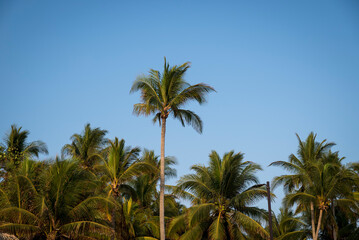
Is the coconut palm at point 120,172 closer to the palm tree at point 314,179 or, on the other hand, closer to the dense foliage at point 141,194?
the dense foliage at point 141,194

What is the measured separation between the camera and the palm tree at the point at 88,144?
109 ft

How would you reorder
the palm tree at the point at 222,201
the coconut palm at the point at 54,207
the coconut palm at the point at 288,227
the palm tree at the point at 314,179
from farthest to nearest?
the coconut palm at the point at 288,227 < the palm tree at the point at 314,179 < the palm tree at the point at 222,201 < the coconut palm at the point at 54,207

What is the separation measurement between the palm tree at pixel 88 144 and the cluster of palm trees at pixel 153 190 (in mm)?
82

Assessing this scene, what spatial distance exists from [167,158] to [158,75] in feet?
49.8

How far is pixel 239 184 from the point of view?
26.4m

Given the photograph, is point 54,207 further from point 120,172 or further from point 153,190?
point 153,190

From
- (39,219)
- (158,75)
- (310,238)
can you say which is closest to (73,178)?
(39,219)

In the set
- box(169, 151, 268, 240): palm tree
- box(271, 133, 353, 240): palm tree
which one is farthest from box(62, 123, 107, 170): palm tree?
box(271, 133, 353, 240): palm tree

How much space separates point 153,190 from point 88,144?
259 inches

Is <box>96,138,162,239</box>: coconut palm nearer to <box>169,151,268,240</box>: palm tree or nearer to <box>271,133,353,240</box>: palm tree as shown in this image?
<box>169,151,268,240</box>: palm tree

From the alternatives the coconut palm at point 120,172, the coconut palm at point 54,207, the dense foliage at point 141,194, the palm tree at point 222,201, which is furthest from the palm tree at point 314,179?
the coconut palm at point 54,207

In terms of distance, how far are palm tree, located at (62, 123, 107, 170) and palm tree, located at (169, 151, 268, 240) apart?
965 cm

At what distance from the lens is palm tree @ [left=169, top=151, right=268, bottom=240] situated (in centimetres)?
2492

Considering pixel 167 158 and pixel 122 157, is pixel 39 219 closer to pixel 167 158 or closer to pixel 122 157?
pixel 122 157
